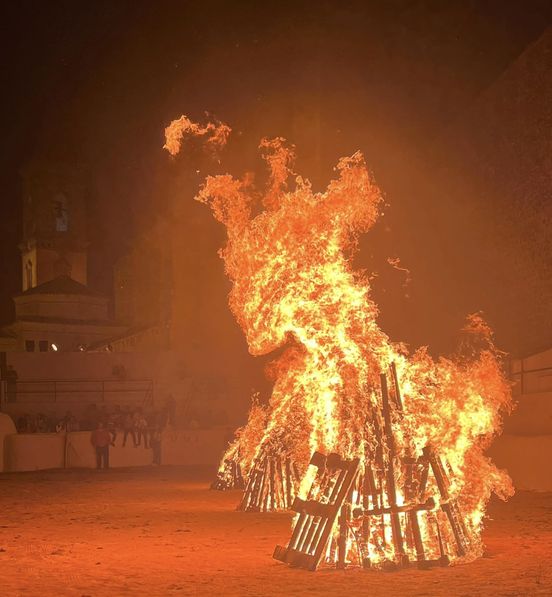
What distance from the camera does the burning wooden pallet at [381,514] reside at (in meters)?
10.4

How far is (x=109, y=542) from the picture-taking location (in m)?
12.9

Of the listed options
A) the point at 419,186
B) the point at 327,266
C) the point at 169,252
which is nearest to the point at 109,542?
the point at 327,266

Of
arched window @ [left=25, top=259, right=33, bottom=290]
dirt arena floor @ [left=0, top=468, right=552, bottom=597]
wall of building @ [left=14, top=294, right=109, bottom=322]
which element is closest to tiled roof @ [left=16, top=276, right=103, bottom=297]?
wall of building @ [left=14, top=294, right=109, bottom=322]

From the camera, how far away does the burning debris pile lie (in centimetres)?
1056

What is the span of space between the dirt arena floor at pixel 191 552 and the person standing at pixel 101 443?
7.10 m

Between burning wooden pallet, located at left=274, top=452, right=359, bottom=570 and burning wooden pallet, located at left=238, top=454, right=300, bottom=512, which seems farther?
burning wooden pallet, located at left=238, top=454, right=300, bottom=512

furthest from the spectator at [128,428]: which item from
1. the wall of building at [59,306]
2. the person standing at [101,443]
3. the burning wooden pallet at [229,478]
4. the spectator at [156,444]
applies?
the wall of building at [59,306]

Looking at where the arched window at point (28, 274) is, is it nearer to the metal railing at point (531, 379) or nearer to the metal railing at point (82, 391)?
the metal railing at point (82, 391)

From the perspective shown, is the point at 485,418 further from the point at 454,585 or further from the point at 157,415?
the point at 157,415

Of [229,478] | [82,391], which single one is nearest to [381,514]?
[229,478]

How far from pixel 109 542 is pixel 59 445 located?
52.1ft

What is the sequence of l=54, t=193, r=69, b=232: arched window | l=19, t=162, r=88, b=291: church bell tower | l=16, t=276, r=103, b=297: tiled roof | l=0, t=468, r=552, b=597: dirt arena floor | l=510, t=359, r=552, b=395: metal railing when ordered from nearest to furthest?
1. l=0, t=468, r=552, b=597: dirt arena floor
2. l=510, t=359, r=552, b=395: metal railing
3. l=16, t=276, r=103, b=297: tiled roof
4. l=19, t=162, r=88, b=291: church bell tower
5. l=54, t=193, r=69, b=232: arched window

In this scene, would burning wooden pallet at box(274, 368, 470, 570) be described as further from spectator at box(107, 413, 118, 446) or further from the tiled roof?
the tiled roof

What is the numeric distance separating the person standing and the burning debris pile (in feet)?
42.8
